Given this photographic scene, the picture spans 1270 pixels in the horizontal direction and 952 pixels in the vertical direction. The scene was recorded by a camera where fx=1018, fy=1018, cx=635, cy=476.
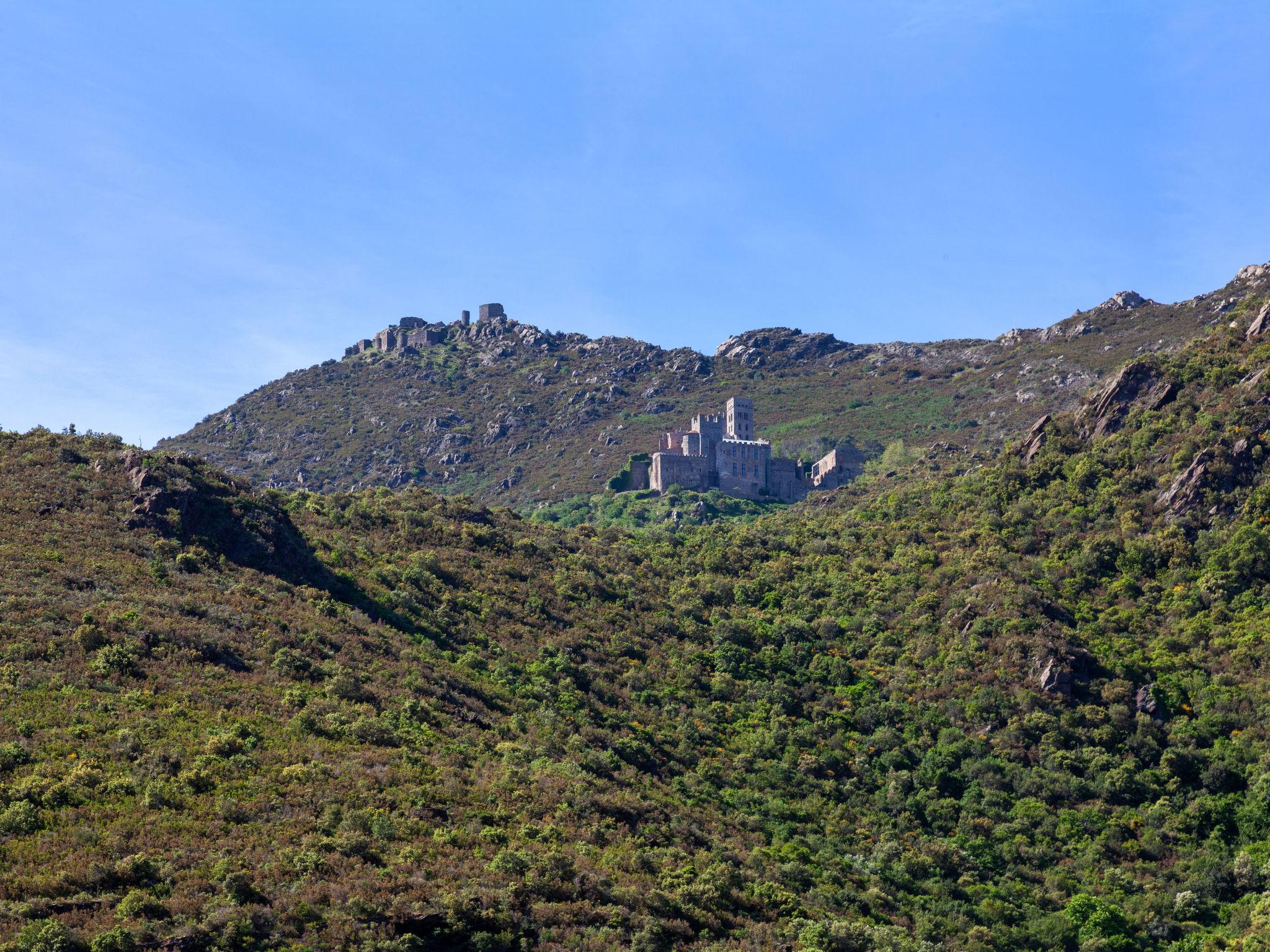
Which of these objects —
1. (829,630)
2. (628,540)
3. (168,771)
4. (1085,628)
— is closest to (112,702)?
(168,771)

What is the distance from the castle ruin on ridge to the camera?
12506cm

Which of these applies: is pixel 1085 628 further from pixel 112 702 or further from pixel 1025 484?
pixel 112 702

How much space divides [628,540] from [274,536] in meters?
36.2

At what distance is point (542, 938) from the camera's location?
76.8 ft

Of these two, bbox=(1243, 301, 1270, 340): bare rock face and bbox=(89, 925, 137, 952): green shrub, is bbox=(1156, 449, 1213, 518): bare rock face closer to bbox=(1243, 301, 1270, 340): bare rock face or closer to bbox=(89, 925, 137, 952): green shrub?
bbox=(1243, 301, 1270, 340): bare rock face

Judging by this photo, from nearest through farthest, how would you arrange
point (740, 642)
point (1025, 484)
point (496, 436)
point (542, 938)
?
point (542, 938)
point (740, 642)
point (1025, 484)
point (496, 436)

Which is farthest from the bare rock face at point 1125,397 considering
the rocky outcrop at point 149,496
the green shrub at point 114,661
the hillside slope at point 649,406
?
the green shrub at point 114,661

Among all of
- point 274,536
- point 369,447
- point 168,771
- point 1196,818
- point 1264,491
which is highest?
point 369,447

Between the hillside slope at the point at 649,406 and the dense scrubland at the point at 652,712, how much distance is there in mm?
54774

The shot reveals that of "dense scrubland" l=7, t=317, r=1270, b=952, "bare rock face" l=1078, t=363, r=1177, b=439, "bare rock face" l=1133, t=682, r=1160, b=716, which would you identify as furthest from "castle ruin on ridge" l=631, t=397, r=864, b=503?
"bare rock face" l=1133, t=682, r=1160, b=716

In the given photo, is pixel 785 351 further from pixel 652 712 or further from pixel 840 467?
pixel 652 712

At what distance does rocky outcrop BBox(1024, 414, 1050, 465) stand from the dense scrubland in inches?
Result: 15.5

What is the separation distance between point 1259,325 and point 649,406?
108443mm

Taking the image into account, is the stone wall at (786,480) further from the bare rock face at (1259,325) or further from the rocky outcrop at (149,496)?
the rocky outcrop at (149,496)
